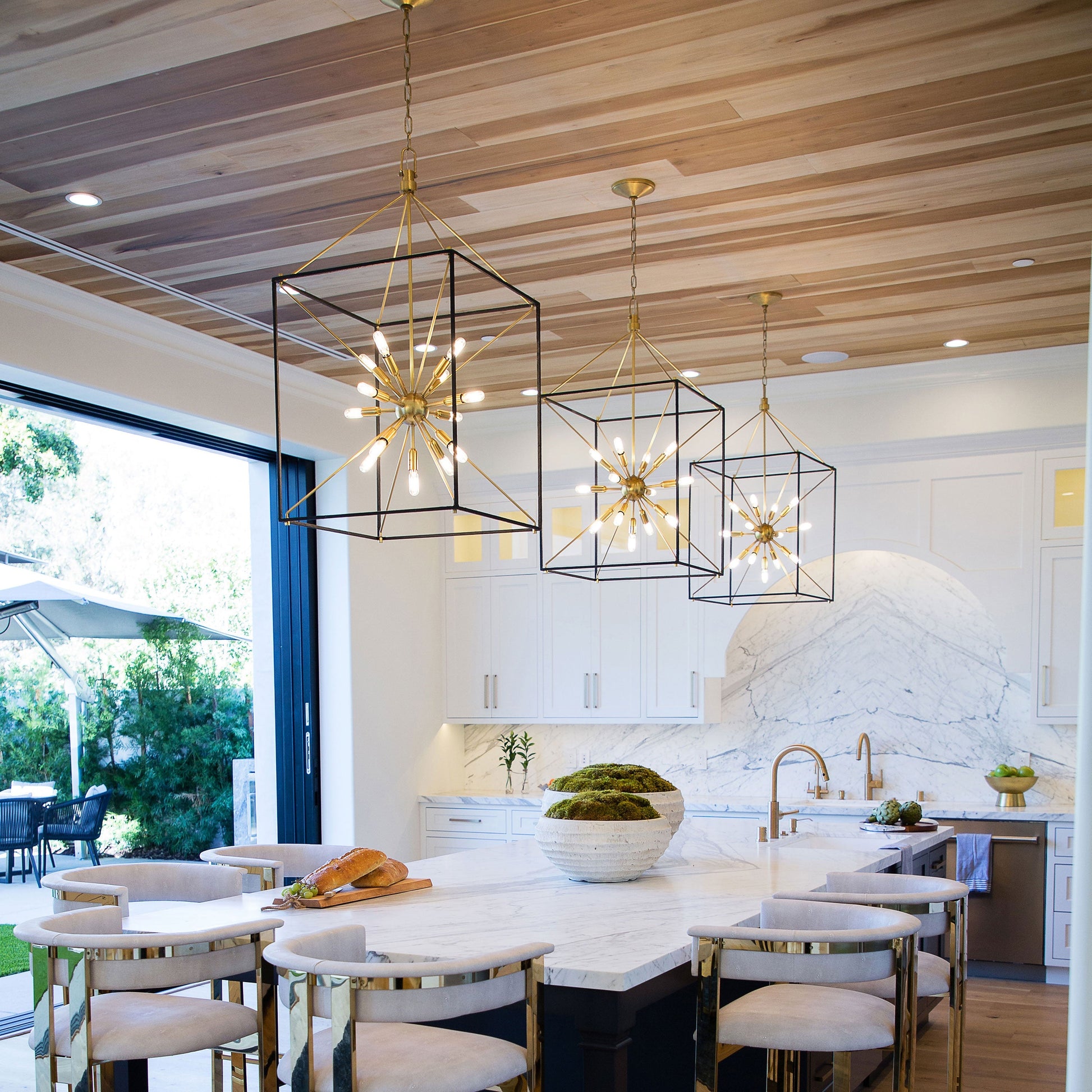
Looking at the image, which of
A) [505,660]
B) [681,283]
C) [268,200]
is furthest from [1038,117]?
[505,660]

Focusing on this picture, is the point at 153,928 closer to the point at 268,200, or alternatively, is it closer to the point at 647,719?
the point at 268,200

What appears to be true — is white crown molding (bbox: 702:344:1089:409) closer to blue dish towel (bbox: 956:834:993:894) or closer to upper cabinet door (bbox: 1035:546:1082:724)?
upper cabinet door (bbox: 1035:546:1082:724)

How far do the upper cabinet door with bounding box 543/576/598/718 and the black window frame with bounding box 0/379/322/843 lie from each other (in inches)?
51.2

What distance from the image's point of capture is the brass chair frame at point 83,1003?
2375 millimetres

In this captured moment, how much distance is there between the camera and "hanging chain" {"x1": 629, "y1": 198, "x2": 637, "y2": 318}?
3.89 meters

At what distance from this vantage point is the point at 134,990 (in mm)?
2402

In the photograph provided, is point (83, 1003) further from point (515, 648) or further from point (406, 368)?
point (515, 648)

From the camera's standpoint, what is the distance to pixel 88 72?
118 inches

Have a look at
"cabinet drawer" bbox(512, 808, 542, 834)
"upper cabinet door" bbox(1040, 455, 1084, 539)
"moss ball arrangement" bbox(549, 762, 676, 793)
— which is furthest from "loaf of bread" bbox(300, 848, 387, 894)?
"upper cabinet door" bbox(1040, 455, 1084, 539)

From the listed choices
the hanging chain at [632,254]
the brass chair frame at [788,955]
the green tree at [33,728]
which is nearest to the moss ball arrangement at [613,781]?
the brass chair frame at [788,955]

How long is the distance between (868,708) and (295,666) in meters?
3.05

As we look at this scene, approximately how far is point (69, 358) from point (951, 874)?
4.47 meters

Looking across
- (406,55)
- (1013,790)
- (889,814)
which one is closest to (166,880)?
(406,55)

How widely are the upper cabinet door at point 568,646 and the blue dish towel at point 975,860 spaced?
206 cm
